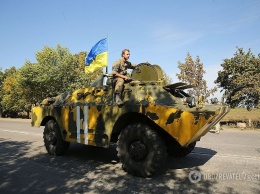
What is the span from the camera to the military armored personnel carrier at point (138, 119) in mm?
5340

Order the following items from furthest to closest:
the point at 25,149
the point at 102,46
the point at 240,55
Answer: the point at 240,55
the point at 102,46
the point at 25,149

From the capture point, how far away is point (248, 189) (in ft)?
15.7

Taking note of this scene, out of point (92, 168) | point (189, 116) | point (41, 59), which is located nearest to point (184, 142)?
point (189, 116)

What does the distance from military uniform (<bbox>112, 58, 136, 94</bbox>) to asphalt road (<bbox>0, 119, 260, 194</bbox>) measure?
5.75 ft

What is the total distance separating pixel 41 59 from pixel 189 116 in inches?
1265

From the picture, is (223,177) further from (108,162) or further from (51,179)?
(51,179)

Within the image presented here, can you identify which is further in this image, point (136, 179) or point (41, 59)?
point (41, 59)

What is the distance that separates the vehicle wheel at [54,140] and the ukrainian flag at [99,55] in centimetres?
297

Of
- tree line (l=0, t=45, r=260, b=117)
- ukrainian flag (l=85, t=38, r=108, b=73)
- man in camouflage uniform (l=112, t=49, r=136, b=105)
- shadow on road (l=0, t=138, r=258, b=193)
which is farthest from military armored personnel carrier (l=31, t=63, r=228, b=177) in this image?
tree line (l=0, t=45, r=260, b=117)

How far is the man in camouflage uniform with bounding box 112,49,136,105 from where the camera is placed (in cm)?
636

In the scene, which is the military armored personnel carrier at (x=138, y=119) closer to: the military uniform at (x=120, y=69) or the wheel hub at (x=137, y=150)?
the wheel hub at (x=137, y=150)

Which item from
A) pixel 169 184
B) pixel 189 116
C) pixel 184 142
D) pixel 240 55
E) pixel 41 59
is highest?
pixel 41 59

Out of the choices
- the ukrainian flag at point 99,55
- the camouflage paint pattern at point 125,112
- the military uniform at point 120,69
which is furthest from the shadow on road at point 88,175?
the ukrainian flag at point 99,55

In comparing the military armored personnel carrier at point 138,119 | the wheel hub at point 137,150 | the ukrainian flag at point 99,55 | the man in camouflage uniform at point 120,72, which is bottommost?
the wheel hub at point 137,150
